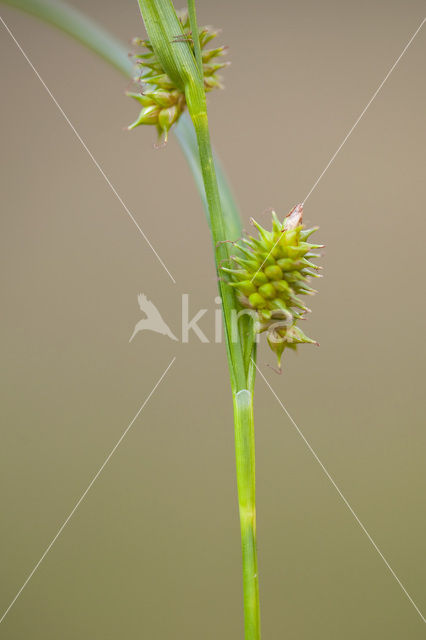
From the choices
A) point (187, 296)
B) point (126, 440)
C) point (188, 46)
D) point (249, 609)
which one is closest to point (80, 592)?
point (126, 440)

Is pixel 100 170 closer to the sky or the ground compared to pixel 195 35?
closer to the sky

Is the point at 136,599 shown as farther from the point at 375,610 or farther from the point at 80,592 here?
the point at 375,610

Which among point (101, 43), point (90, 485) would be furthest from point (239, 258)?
point (90, 485)

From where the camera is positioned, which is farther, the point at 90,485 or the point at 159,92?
the point at 90,485

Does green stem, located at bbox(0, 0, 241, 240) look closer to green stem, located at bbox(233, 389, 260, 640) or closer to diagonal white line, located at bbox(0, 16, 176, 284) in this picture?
green stem, located at bbox(233, 389, 260, 640)

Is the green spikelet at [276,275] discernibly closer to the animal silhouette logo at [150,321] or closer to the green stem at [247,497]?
the green stem at [247,497]
